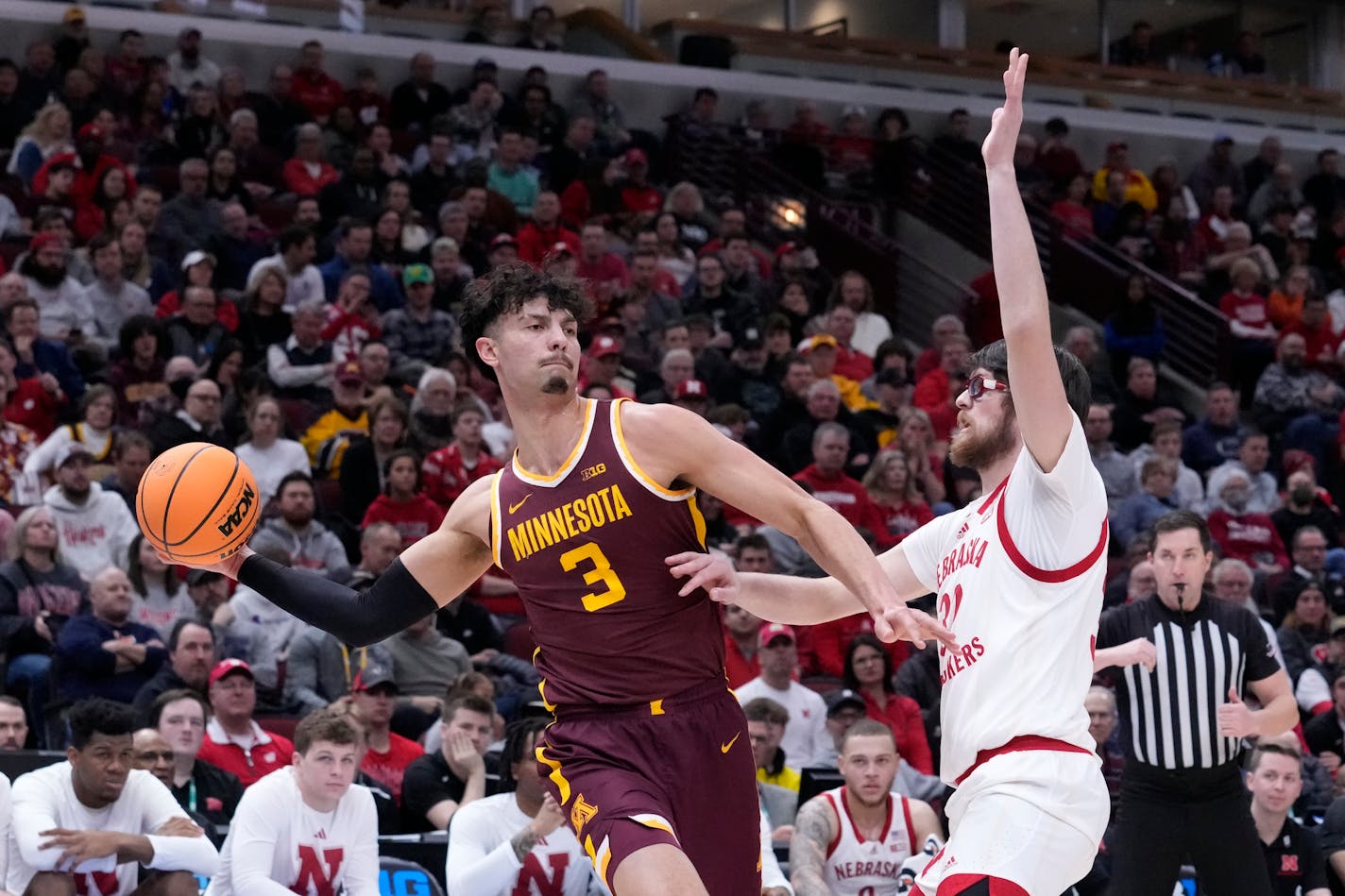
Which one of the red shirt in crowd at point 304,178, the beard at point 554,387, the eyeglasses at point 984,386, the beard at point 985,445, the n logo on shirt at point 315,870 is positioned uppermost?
the red shirt in crowd at point 304,178

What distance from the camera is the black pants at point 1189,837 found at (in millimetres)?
7477

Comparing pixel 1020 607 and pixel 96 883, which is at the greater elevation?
pixel 1020 607

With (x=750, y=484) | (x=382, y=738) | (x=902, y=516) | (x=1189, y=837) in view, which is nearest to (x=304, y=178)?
(x=902, y=516)

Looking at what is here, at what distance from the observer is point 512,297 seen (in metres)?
5.58

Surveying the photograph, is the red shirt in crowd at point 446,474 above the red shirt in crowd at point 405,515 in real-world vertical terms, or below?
above

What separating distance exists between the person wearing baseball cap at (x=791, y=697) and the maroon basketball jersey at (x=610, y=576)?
225 inches

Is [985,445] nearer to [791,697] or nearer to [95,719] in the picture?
[95,719]

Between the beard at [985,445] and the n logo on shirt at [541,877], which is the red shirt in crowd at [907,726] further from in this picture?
the beard at [985,445]

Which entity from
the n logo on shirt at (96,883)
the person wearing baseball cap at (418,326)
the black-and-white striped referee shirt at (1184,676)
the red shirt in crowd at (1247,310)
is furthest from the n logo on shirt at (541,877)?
the red shirt in crowd at (1247,310)

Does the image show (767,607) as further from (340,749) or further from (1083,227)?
(1083,227)

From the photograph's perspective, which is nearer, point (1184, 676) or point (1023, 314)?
point (1023, 314)

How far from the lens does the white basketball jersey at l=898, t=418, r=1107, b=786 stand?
186 inches

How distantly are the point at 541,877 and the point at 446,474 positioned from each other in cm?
466

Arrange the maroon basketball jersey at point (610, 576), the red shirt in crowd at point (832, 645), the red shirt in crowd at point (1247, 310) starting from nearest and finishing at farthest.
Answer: the maroon basketball jersey at point (610, 576) → the red shirt in crowd at point (832, 645) → the red shirt in crowd at point (1247, 310)
